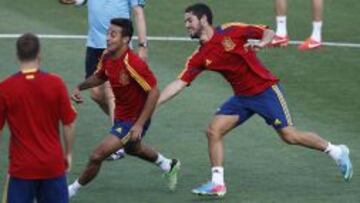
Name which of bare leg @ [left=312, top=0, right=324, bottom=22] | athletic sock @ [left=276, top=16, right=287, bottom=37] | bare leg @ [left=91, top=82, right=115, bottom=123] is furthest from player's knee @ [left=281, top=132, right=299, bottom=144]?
bare leg @ [left=312, top=0, right=324, bottom=22]

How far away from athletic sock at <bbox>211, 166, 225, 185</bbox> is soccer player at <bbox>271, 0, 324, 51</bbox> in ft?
18.3

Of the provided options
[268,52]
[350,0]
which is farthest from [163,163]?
[350,0]

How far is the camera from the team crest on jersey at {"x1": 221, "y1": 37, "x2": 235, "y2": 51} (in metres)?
12.7

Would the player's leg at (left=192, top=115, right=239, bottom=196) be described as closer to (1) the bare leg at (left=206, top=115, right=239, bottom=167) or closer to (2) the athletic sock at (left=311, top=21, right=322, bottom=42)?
(1) the bare leg at (left=206, top=115, right=239, bottom=167)

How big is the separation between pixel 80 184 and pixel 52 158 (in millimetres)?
2716

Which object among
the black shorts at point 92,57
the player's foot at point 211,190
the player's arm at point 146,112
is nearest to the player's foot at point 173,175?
the player's foot at point 211,190

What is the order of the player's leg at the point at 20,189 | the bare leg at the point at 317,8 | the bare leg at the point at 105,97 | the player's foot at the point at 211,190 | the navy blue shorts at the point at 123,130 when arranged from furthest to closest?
1. the bare leg at the point at 317,8
2. the bare leg at the point at 105,97
3. the player's foot at the point at 211,190
4. the navy blue shorts at the point at 123,130
5. the player's leg at the point at 20,189

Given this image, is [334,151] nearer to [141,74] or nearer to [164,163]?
[164,163]

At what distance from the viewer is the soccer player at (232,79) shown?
12.6 metres

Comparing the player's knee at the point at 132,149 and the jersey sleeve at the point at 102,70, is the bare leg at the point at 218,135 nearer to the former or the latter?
the player's knee at the point at 132,149

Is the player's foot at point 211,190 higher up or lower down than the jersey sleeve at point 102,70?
lower down

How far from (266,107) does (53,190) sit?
3600mm

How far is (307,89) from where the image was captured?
58.5 ft

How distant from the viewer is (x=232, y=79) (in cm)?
1289
